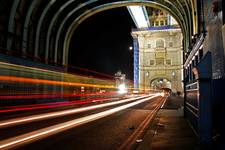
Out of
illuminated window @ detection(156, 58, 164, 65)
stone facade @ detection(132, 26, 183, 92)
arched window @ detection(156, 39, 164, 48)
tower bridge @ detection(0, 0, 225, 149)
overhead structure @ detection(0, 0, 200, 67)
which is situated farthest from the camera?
arched window @ detection(156, 39, 164, 48)

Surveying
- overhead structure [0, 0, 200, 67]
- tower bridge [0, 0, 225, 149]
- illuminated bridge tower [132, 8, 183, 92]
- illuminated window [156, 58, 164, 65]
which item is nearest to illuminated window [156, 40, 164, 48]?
illuminated bridge tower [132, 8, 183, 92]

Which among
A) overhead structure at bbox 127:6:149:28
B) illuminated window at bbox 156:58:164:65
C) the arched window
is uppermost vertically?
overhead structure at bbox 127:6:149:28

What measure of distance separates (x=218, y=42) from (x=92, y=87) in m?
25.5

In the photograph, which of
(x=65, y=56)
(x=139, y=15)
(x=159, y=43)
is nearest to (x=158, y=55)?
(x=159, y=43)

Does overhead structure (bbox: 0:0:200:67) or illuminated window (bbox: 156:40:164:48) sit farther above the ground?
illuminated window (bbox: 156:40:164:48)

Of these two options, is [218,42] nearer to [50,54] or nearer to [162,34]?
[50,54]

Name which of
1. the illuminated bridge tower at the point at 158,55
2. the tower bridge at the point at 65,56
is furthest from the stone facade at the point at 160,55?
the tower bridge at the point at 65,56

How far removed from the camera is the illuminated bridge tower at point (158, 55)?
73.8 metres

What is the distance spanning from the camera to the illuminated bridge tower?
73.8 meters

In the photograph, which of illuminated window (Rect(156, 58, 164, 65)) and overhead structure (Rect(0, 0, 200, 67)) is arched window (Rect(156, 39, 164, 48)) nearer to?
illuminated window (Rect(156, 58, 164, 65))

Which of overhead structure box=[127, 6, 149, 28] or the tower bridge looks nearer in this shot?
the tower bridge

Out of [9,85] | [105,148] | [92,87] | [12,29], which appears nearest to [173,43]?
[92,87]

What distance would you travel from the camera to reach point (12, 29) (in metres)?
26.5

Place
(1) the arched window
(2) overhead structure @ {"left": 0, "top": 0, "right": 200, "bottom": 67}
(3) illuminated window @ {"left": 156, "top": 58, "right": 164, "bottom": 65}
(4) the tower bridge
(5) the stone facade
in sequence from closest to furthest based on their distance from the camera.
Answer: (4) the tower bridge
(2) overhead structure @ {"left": 0, "top": 0, "right": 200, "bottom": 67}
(5) the stone facade
(3) illuminated window @ {"left": 156, "top": 58, "right": 164, "bottom": 65}
(1) the arched window
